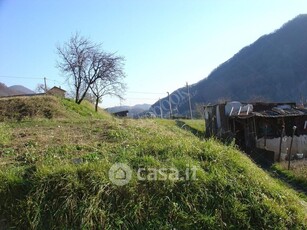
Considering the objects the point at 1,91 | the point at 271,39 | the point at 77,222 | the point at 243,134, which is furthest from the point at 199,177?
the point at 271,39

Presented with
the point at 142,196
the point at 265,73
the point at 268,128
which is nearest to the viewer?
the point at 142,196

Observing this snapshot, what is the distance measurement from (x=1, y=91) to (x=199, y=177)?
52.2 meters

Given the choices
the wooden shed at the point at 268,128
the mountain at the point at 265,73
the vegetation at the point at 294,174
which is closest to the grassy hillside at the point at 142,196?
the vegetation at the point at 294,174

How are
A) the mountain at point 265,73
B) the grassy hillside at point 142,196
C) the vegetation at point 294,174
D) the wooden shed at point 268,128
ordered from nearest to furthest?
the grassy hillside at point 142,196
the vegetation at point 294,174
the wooden shed at point 268,128
the mountain at point 265,73

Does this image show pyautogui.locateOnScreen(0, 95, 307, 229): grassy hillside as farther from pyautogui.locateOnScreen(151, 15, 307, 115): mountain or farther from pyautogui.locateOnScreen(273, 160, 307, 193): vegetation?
pyautogui.locateOnScreen(151, 15, 307, 115): mountain

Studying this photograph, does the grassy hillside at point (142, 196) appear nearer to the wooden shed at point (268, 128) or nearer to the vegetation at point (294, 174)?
the vegetation at point (294, 174)

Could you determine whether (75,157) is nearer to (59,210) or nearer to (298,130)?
(59,210)

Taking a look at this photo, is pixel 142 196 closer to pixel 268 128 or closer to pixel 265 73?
pixel 268 128

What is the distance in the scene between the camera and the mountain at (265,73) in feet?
181

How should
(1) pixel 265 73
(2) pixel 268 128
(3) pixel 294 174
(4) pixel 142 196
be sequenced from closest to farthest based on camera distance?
(4) pixel 142 196
(3) pixel 294 174
(2) pixel 268 128
(1) pixel 265 73

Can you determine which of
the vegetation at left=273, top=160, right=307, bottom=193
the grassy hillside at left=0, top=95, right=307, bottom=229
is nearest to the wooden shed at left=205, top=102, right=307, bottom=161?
the vegetation at left=273, top=160, right=307, bottom=193

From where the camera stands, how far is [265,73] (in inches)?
2322

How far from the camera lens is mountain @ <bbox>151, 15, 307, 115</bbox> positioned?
181ft

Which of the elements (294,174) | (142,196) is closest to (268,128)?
(294,174)
